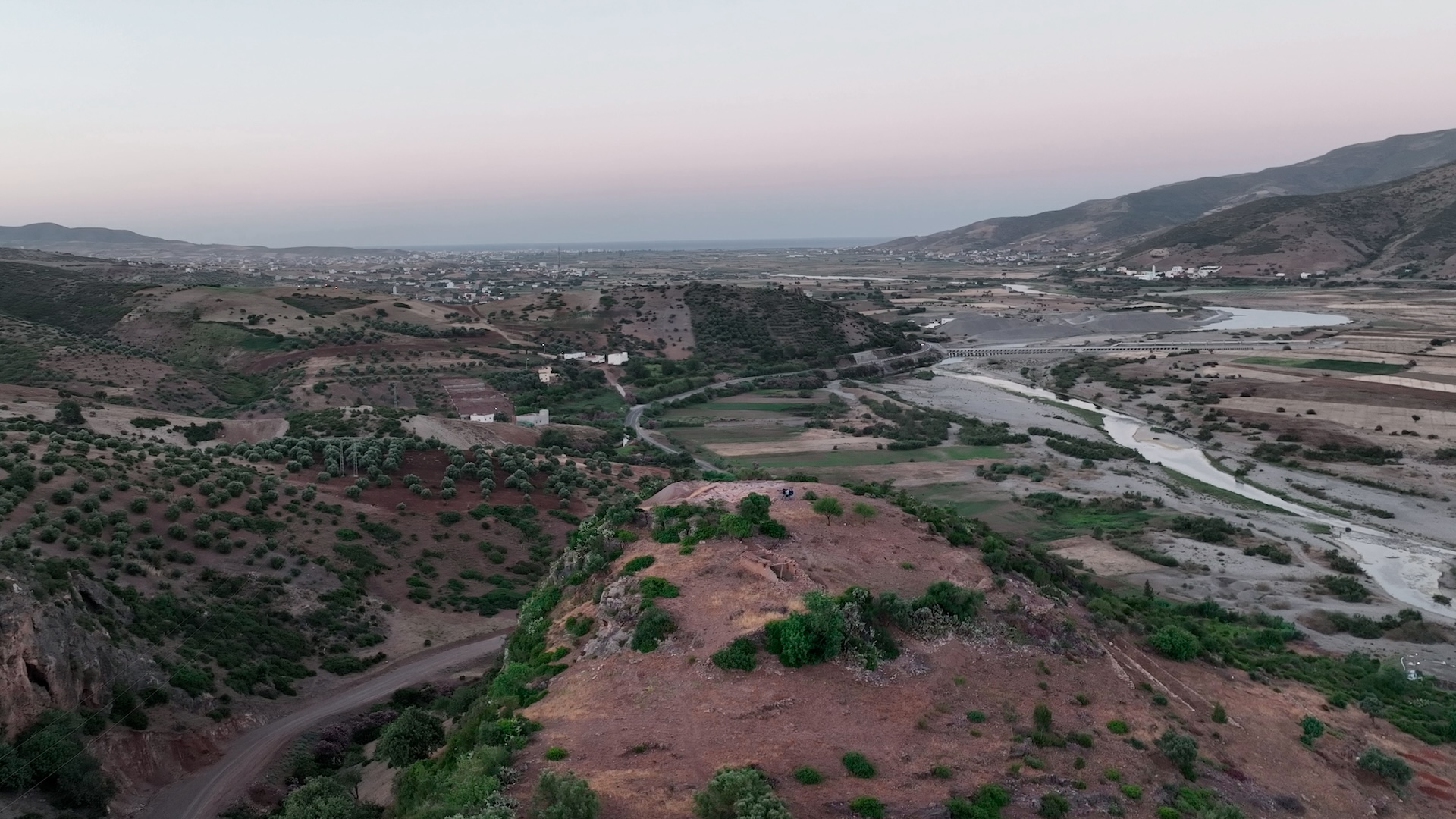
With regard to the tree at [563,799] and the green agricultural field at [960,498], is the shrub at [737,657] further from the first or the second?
the green agricultural field at [960,498]

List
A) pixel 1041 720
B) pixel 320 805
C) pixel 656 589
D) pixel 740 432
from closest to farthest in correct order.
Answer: pixel 320 805 < pixel 1041 720 < pixel 656 589 < pixel 740 432

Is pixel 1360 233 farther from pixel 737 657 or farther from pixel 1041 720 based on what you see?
pixel 737 657

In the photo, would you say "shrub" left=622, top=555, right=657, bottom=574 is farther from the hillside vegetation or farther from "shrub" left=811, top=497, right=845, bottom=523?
the hillside vegetation

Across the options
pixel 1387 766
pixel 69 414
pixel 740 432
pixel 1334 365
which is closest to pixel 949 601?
pixel 1387 766

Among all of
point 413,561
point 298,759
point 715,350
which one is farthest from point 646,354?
point 298,759

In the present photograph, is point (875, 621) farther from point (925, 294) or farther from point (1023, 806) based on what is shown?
point (925, 294)
